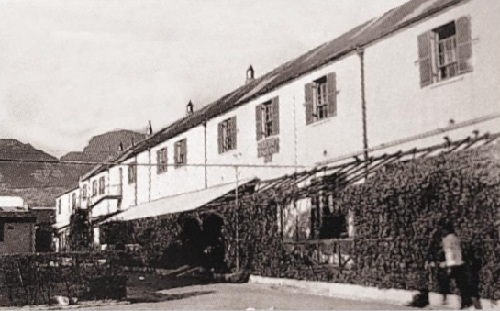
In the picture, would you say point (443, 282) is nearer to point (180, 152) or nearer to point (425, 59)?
point (425, 59)

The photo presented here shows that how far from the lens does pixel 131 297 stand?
11.1 metres

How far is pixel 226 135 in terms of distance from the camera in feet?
59.9

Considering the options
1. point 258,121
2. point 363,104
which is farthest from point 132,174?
point 363,104

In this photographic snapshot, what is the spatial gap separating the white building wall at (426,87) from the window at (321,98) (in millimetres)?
1044

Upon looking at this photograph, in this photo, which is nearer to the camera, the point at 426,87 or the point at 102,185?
the point at 426,87

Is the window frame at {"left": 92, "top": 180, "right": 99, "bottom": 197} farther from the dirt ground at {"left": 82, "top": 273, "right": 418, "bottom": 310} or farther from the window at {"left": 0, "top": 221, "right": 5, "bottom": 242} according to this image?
the dirt ground at {"left": 82, "top": 273, "right": 418, "bottom": 310}

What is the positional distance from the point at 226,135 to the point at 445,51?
818 centimetres

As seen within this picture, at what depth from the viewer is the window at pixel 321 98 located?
543 inches

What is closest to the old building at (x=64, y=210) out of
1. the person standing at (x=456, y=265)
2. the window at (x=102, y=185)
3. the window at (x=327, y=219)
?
the window at (x=102, y=185)

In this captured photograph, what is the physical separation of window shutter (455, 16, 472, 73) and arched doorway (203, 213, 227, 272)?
7.31 meters

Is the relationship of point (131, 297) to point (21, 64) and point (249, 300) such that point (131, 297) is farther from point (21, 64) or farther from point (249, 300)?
point (21, 64)

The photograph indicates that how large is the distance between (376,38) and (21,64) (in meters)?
6.51

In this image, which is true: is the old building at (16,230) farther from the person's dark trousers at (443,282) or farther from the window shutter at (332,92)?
the person's dark trousers at (443,282)

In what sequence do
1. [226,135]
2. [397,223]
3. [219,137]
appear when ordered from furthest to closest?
[219,137], [226,135], [397,223]
